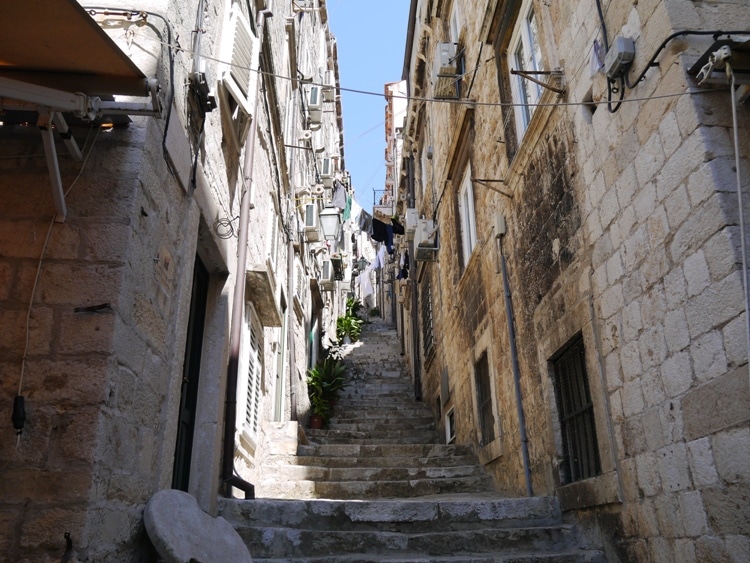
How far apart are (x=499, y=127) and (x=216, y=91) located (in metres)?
3.25

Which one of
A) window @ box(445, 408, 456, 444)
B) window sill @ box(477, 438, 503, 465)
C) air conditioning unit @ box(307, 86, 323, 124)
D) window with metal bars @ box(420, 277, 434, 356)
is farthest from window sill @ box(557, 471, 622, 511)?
air conditioning unit @ box(307, 86, 323, 124)

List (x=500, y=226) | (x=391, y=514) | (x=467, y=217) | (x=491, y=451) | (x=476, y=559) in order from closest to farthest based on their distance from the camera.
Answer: (x=476, y=559) < (x=391, y=514) < (x=500, y=226) < (x=491, y=451) < (x=467, y=217)

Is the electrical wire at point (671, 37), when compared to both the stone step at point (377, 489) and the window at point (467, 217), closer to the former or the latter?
the stone step at point (377, 489)

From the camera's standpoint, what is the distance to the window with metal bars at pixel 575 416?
15.5 ft

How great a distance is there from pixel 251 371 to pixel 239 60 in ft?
11.2

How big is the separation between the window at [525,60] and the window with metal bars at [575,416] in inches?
90.8

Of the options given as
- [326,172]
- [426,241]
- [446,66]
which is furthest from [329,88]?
[446,66]

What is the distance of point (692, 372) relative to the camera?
3.19 metres

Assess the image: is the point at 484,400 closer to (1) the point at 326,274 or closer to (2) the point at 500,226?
(2) the point at 500,226

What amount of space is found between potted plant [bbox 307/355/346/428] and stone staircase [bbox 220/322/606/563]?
11.3ft

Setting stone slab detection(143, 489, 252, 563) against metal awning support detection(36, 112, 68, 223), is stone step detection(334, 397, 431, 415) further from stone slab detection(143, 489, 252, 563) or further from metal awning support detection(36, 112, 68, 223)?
metal awning support detection(36, 112, 68, 223)

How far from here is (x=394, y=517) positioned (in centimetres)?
505

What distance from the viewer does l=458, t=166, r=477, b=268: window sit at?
28.0 ft

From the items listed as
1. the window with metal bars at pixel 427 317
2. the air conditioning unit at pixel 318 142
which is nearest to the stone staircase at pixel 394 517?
the window with metal bars at pixel 427 317
